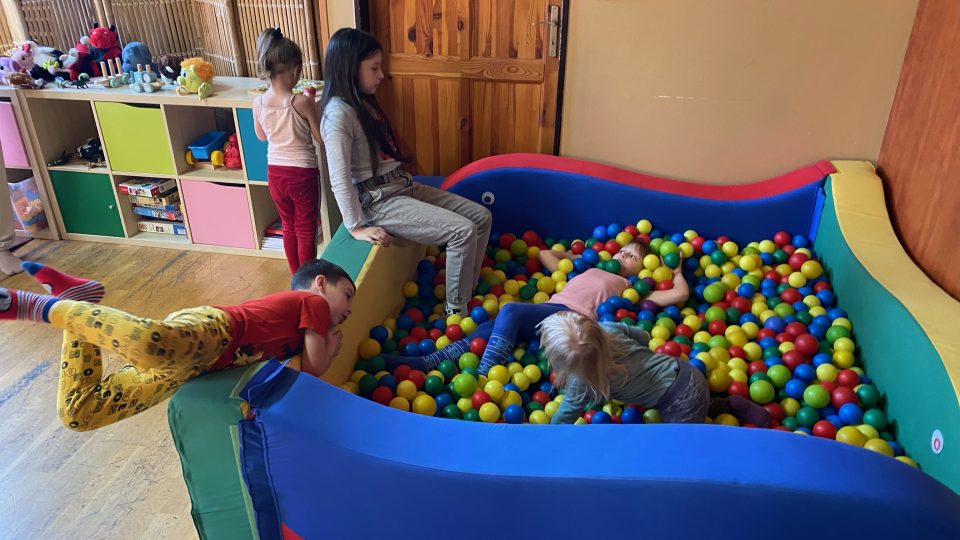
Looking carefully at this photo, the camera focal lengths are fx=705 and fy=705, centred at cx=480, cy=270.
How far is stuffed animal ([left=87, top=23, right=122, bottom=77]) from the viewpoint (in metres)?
3.36

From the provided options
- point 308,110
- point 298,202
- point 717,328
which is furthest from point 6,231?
point 717,328

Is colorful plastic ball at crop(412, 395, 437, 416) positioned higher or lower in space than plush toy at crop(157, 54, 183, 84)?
lower

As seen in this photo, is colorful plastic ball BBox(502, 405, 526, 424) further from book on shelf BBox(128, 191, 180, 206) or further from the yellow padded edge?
book on shelf BBox(128, 191, 180, 206)

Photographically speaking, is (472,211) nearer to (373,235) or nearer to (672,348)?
(373,235)

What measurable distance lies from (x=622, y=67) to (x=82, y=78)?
2483 millimetres

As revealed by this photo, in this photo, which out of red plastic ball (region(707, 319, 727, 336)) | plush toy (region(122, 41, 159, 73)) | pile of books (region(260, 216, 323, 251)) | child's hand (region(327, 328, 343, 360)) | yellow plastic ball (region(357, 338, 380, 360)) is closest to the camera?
child's hand (region(327, 328, 343, 360))

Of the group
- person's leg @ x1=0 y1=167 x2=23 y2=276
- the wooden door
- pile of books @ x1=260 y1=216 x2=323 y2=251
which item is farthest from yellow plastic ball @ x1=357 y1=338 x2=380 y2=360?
person's leg @ x1=0 y1=167 x2=23 y2=276

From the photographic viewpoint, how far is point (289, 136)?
2.75 m

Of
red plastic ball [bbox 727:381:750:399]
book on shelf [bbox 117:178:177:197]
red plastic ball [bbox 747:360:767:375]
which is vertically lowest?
red plastic ball [bbox 727:381:750:399]

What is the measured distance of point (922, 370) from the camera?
1.85 metres

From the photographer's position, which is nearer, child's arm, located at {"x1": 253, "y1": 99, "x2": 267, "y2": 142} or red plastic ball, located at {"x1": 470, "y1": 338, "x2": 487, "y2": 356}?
red plastic ball, located at {"x1": 470, "y1": 338, "x2": 487, "y2": 356}

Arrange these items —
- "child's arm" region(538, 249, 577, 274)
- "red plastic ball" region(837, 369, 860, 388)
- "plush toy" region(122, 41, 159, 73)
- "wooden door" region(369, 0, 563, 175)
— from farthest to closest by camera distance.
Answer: "plush toy" region(122, 41, 159, 73), "wooden door" region(369, 0, 563, 175), "child's arm" region(538, 249, 577, 274), "red plastic ball" region(837, 369, 860, 388)

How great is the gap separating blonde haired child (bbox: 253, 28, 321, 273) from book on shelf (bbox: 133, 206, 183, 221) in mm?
905

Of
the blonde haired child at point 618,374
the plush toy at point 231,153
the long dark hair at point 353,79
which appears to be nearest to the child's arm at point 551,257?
the long dark hair at point 353,79
